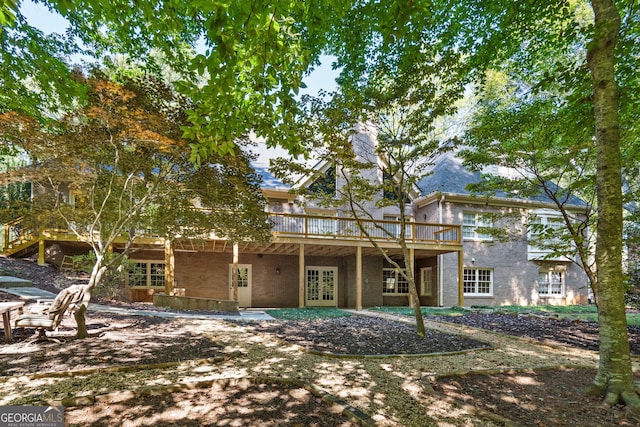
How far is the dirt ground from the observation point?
3.36m

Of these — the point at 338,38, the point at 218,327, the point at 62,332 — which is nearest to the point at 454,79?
the point at 338,38

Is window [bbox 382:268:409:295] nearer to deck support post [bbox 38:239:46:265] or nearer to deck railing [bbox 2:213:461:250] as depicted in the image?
deck railing [bbox 2:213:461:250]

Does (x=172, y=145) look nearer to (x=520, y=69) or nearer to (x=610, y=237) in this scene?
(x=610, y=237)

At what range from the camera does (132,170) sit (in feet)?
26.3

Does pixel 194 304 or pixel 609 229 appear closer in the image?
pixel 609 229

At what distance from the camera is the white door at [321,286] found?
17.7 m

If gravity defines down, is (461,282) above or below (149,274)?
below

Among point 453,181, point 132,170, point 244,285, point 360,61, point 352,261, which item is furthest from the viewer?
point 453,181

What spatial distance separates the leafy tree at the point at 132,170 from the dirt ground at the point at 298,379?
63.9 inches

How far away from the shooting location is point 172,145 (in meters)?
7.04

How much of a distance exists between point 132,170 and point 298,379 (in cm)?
623

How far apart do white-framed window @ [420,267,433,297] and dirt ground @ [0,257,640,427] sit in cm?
1106

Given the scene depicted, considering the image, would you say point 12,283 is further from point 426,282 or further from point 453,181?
point 453,181

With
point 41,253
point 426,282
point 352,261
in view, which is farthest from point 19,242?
point 426,282
